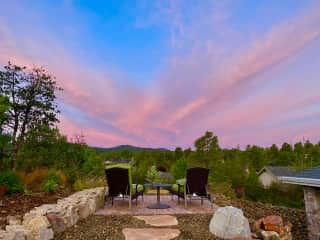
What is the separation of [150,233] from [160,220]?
77 cm

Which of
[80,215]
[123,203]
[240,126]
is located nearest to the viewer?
[80,215]

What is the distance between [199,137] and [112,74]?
1420 cm

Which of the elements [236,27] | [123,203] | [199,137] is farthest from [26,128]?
[199,137]

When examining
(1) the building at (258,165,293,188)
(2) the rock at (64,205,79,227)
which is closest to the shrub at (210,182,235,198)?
(2) the rock at (64,205,79,227)

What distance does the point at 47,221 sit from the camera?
11.9 feet

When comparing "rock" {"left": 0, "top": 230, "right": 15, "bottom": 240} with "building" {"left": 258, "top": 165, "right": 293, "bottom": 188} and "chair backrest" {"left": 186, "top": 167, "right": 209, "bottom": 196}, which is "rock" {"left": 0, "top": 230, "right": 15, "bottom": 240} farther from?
"building" {"left": 258, "top": 165, "right": 293, "bottom": 188}

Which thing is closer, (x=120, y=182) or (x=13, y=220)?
(x=13, y=220)

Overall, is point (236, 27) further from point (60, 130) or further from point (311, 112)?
point (60, 130)

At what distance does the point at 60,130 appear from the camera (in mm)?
10742

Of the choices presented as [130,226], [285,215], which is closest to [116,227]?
[130,226]

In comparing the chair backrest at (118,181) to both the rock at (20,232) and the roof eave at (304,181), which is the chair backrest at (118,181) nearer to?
the rock at (20,232)

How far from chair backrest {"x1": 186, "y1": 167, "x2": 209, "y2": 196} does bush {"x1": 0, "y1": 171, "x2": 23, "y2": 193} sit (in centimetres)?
407

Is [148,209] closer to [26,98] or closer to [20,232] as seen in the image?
[20,232]

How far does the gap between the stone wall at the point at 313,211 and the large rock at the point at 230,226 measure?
1451mm
